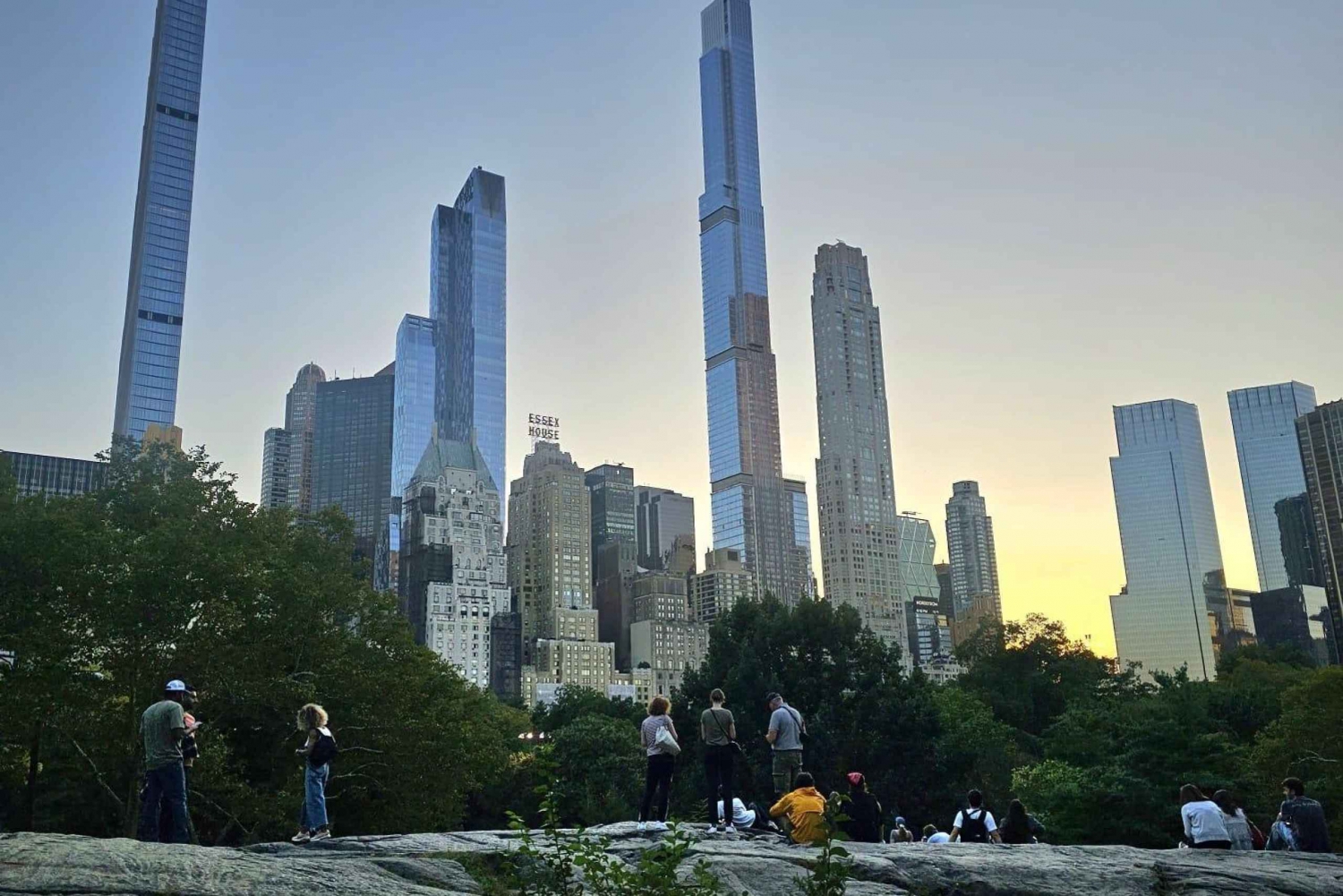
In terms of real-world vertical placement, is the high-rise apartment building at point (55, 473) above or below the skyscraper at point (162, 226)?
below

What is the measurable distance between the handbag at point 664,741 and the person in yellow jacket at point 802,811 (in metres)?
1.77

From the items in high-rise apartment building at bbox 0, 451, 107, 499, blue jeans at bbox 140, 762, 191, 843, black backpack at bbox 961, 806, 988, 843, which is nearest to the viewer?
blue jeans at bbox 140, 762, 191, 843

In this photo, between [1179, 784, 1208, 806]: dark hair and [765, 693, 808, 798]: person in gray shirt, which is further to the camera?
[765, 693, 808, 798]: person in gray shirt

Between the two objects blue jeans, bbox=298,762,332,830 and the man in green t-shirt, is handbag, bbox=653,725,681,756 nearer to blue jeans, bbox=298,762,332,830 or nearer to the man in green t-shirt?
blue jeans, bbox=298,762,332,830

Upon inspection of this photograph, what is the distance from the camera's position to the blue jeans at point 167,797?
1302 cm

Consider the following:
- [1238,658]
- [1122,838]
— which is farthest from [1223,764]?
[1238,658]

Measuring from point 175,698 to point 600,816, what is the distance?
38844 mm

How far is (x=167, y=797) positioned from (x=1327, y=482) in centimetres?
20301

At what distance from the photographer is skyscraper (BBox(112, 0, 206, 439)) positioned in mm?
168250

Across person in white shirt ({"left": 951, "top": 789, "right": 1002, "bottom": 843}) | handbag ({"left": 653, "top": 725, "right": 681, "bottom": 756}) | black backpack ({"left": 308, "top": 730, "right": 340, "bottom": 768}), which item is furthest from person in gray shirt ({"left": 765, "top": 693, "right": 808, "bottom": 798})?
black backpack ({"left": 308, "top": 730, "right": 340, "bottom": 768})

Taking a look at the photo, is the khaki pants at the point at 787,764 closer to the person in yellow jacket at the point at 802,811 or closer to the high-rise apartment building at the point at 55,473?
the person in yellow jacket at the point at 802,811

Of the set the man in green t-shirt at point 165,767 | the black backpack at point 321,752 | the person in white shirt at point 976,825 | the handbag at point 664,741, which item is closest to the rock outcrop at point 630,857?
the black backpack at point 321,752

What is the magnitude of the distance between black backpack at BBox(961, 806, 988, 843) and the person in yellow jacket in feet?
14.7

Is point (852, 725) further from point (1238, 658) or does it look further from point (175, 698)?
point (1238, 658)
